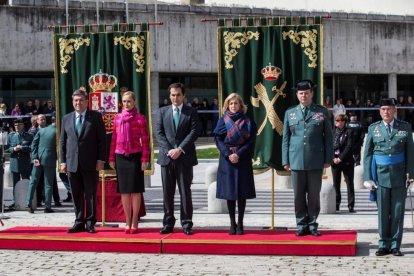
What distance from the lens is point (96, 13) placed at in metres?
37.7

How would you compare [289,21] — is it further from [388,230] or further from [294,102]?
[388,230]

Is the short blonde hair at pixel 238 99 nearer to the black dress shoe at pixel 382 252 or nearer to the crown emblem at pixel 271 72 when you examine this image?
the crown emblem at pixel 271 72

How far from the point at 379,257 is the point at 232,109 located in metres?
2.83

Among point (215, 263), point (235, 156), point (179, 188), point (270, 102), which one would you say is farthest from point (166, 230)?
point (270, 102)

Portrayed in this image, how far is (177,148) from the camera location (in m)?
13.1

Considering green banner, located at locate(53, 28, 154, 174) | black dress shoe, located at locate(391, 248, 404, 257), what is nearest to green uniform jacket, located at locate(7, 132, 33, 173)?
green banner, located at locate(53, 28, 154, 174)

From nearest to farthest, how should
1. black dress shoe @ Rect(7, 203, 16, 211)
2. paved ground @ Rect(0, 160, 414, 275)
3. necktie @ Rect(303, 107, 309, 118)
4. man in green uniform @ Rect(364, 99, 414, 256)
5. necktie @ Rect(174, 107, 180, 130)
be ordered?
paved ground @ Rect(0, 160, 414, 275), man in green uniform @ Rect(364, 99, 414, 256), necktie @ Rect(303, 107, 309, 118), necktie @ Rect(174, 107, 180, 130), black dress shoe @ Rect(7, 203, 16, 211)

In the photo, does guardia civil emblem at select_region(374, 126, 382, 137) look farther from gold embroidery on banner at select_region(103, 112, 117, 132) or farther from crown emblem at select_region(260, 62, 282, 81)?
gold embroidery on banner at select_region(103, 112, 117, 132)

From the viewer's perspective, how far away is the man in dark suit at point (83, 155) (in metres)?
13.4

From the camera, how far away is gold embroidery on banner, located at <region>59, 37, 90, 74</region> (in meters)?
15.0

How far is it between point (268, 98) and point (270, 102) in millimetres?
69

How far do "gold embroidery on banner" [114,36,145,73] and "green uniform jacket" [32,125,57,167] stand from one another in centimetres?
341

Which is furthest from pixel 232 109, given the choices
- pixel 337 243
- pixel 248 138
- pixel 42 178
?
pixel 42 178

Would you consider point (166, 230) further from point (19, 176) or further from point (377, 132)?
point (19, 176)
